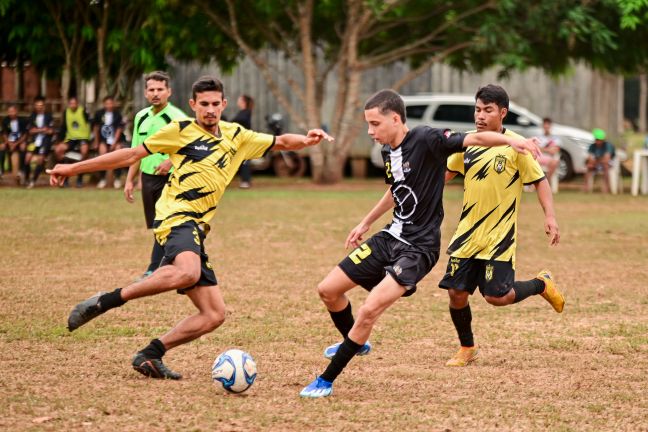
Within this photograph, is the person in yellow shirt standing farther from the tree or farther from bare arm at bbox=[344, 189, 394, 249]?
bare arm at bbox=[344, 189, 394, 249]

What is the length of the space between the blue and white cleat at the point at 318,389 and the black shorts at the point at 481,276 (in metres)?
1.36

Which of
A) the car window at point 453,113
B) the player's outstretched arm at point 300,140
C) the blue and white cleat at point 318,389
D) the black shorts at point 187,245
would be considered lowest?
the blue and white cleat at point 318,389

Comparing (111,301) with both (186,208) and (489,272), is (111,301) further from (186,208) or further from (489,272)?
(489,272)

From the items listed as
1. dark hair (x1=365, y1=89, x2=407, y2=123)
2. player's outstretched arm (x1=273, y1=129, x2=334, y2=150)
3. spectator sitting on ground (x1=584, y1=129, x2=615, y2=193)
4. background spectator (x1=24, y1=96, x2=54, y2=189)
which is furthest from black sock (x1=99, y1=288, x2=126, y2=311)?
spectator sitting on ground (x1=584, y1=129, x2=615, y2=193)

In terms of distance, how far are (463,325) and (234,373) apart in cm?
189

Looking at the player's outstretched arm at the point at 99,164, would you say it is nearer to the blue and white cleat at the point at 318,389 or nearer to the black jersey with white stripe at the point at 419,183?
the black jersey with white stripe at the point at 419,183

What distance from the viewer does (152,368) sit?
274 inches

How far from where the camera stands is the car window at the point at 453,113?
26.8 m

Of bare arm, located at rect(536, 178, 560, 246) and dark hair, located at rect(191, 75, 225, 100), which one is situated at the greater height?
dark hair, located at rect(191, 75, 225, 100)

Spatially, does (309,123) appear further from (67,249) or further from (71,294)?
(71,294)

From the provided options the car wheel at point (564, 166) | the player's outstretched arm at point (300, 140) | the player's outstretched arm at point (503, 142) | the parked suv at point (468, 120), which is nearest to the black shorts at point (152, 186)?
the player's outstretched arm at point (300, 140)

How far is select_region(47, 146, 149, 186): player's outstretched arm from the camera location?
271 inches

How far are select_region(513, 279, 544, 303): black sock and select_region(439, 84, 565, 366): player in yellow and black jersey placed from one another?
53 millimetres

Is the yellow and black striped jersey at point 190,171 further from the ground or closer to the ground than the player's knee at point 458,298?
further from the ground
